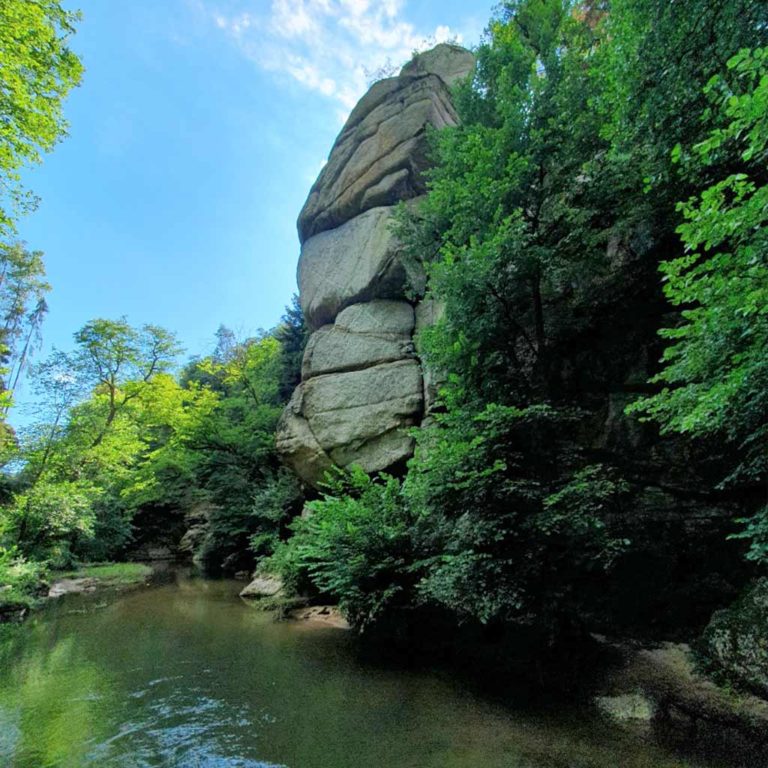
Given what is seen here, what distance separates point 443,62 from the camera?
17.2 m

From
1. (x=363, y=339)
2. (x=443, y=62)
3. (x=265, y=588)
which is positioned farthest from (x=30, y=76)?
(x=443, y=62)

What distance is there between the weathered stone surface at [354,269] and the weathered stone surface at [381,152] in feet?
2.36

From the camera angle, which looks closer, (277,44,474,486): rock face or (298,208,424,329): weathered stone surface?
(277,44,474,486): rock face

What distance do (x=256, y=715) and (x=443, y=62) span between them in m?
21.4

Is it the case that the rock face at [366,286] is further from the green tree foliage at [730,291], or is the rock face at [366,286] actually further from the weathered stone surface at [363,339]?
the green tree foliage at [730,291]

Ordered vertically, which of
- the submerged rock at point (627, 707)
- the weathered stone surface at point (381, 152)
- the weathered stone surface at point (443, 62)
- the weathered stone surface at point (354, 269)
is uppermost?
the weathered stone surface at point (443, 62)

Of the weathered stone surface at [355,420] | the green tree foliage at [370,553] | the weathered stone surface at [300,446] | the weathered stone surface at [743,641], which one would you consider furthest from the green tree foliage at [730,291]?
the weathered stone surface at [300,446]

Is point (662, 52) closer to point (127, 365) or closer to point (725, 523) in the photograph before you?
point (725, 523)

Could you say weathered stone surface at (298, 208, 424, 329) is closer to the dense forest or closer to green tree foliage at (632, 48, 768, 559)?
the dense forest

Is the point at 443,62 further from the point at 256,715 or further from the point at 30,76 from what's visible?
the point at 256,715

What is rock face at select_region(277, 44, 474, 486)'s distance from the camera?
1281cm

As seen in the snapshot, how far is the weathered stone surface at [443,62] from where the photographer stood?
56.0 feet

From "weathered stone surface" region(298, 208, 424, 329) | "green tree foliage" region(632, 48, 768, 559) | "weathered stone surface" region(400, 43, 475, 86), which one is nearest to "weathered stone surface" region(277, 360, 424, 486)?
"weathered stone surface" region(298, 208, 424, 329)

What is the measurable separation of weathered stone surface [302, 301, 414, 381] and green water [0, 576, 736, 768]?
8.06 m
